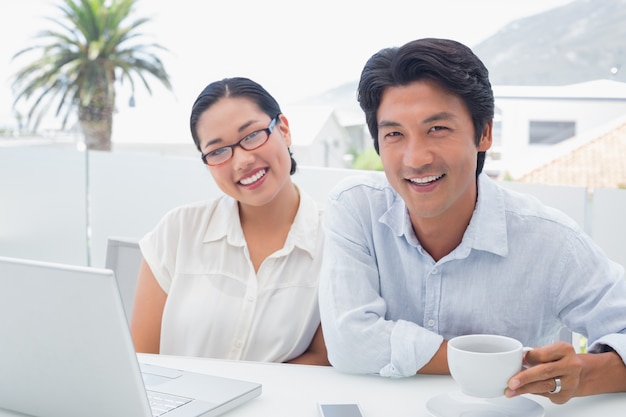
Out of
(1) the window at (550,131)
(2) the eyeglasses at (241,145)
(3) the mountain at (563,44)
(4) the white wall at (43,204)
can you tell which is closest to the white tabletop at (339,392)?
(2) the eyeglasses at (241,145)

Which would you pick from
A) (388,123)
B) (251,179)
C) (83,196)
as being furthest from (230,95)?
(83,196)

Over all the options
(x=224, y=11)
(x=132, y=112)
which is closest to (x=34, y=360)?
(x=132, y=112)

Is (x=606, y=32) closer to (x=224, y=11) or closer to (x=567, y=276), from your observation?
(x=224, y=11)

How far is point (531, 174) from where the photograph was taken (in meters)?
12.6

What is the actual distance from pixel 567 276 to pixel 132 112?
9.80 m

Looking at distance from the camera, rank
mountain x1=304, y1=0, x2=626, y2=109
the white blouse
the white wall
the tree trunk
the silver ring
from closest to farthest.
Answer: the silver ring < the white blouse < the white wall < the tree trunk < mountain x1=304, y1=0, x2=626, y2=109

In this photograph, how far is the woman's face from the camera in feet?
6.63

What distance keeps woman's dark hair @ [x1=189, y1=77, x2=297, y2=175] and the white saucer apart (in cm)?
107

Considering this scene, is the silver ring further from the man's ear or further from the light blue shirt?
the man's ear

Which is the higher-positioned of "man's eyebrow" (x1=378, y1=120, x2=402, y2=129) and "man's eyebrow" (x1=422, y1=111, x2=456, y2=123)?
"man's eyebrow" (x1=422, y1=111, x2=456, y2=123)

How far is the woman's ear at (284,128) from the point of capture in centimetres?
217

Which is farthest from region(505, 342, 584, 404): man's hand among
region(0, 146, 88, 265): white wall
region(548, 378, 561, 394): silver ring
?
region(0, 146, 88, 265): white wall

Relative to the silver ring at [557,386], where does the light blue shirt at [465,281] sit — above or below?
above

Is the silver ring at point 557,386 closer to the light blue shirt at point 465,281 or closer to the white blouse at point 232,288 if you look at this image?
the light blue shirt at point 465,281
